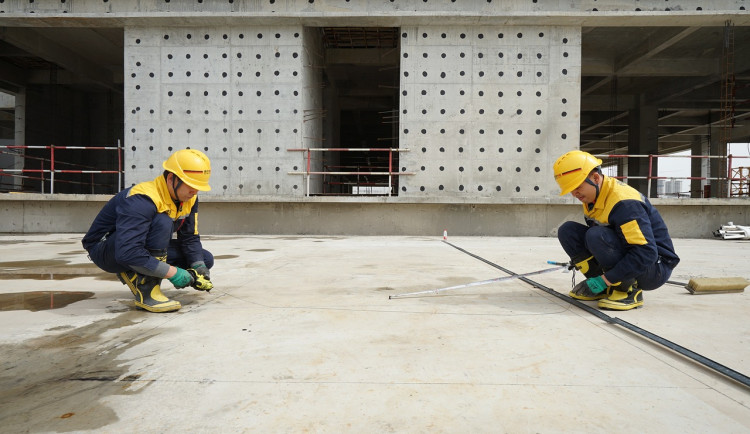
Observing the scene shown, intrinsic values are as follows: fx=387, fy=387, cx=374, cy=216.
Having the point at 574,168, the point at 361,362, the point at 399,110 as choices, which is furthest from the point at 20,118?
the point at 574,168

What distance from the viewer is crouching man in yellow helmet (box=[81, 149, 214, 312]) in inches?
107

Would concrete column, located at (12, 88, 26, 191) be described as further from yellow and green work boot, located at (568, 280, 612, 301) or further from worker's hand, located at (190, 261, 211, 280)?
yellow and green work boot, located at (568, 280, 612, 301)

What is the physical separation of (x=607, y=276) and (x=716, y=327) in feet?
2.23

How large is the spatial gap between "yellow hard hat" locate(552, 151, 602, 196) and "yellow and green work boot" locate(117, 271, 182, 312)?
3.14 metres

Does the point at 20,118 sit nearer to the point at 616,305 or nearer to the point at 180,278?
the point at 180,278

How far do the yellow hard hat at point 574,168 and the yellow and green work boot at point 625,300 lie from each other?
0.92 m

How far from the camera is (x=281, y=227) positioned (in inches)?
428

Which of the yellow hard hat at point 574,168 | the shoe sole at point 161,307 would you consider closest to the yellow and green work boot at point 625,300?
the yellow hard hat at point 574,168

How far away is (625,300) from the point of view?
3.06 metres

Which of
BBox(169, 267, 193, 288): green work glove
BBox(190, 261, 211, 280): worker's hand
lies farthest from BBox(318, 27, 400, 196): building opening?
BBox(169, 267, 193, 288): green work glove

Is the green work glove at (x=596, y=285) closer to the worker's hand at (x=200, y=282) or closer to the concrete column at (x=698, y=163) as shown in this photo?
the worker's hand at (x=200, y=282)

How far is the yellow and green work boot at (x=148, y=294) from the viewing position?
9.52ft

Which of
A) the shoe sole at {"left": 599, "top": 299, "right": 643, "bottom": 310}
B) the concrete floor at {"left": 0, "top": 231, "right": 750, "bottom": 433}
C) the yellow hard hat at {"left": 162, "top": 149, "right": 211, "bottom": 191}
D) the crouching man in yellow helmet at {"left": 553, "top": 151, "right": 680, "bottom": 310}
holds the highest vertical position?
the yellow hard hat at {"left": 162, "top": 149, "right": 211, "bottom": 191}

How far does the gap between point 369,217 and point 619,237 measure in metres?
8.10
